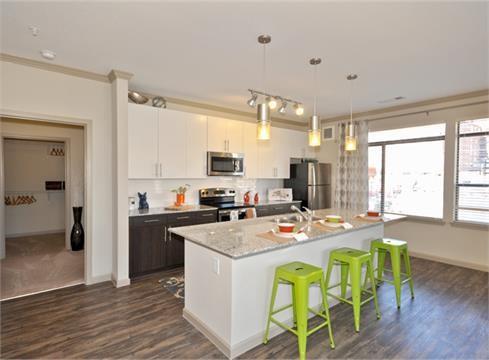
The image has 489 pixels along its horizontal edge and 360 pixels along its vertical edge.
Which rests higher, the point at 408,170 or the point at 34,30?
the point at 34,30

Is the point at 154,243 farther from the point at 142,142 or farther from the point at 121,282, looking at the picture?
the point at 142,142

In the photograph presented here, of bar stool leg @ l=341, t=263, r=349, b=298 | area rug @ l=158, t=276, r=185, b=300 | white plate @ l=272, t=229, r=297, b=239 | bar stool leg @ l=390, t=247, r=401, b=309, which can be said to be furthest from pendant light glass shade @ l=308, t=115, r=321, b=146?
area rug @ l=158, t=276, r=185, b=300

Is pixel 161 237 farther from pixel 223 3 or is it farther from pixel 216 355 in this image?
pixel 223 3

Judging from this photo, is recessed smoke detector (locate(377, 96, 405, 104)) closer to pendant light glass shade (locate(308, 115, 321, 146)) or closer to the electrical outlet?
pendant light glass shade (locate(308, 115, 321, 146))

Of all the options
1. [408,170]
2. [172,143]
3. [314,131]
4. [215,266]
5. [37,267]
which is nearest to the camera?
[215,266]

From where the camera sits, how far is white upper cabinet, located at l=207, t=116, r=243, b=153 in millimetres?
4765

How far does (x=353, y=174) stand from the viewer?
5672mm

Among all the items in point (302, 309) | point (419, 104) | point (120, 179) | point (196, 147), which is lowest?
point (302, 309)

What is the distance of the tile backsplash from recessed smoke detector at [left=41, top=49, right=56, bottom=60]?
6.28ft

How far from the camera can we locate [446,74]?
3490mm

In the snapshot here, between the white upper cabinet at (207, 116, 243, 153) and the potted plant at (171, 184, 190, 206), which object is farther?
the white upper cabinet at (207, 116, 243, 153)

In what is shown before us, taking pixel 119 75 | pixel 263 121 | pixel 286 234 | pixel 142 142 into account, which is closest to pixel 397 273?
pixel 286 234

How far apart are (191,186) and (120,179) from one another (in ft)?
5.05

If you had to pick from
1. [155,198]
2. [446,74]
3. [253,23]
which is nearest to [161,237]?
[155,198]
